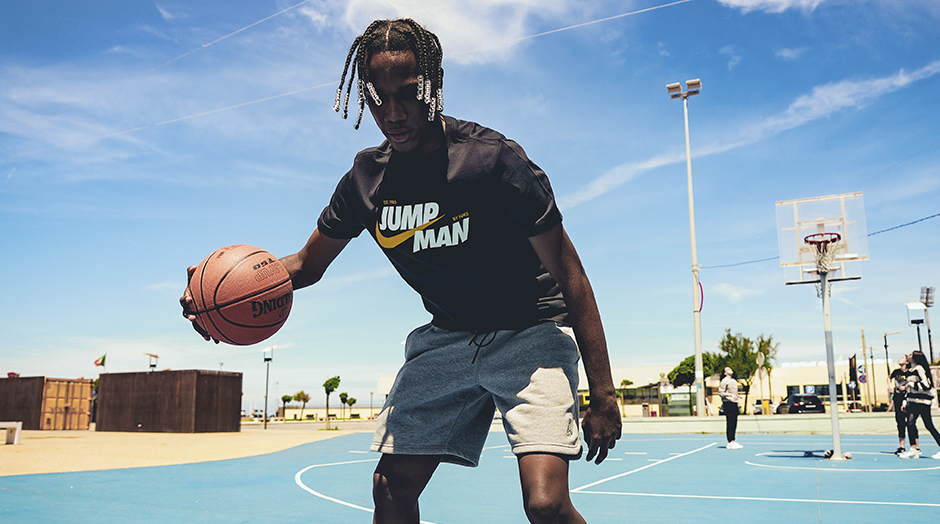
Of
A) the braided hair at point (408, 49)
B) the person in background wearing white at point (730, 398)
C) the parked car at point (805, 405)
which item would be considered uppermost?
the braided hair at point (408, 49)

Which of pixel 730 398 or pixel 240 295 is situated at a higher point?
pixel 240 295

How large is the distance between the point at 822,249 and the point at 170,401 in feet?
61.6

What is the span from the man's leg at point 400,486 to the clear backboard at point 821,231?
10511 millimetres

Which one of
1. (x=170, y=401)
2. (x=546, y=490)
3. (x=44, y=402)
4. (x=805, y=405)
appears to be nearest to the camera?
(x=546, y=490)

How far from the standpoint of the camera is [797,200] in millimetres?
11414

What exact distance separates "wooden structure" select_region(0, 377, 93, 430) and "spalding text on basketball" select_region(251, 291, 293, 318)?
1025 inches

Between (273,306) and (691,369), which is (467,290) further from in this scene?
(691,369)

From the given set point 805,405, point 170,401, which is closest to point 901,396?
point 170,401

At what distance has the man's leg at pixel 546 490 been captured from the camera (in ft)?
6.93

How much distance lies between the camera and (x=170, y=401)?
67.7ft

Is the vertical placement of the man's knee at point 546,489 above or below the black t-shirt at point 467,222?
below

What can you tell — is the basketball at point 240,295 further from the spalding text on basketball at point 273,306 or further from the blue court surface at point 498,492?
the blue court surface at point 498,492

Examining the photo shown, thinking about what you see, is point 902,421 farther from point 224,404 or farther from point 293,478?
point 224,404

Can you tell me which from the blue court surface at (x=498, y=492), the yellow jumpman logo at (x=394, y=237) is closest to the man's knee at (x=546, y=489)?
the yellow jumpman logo at (x=394, y=237)
